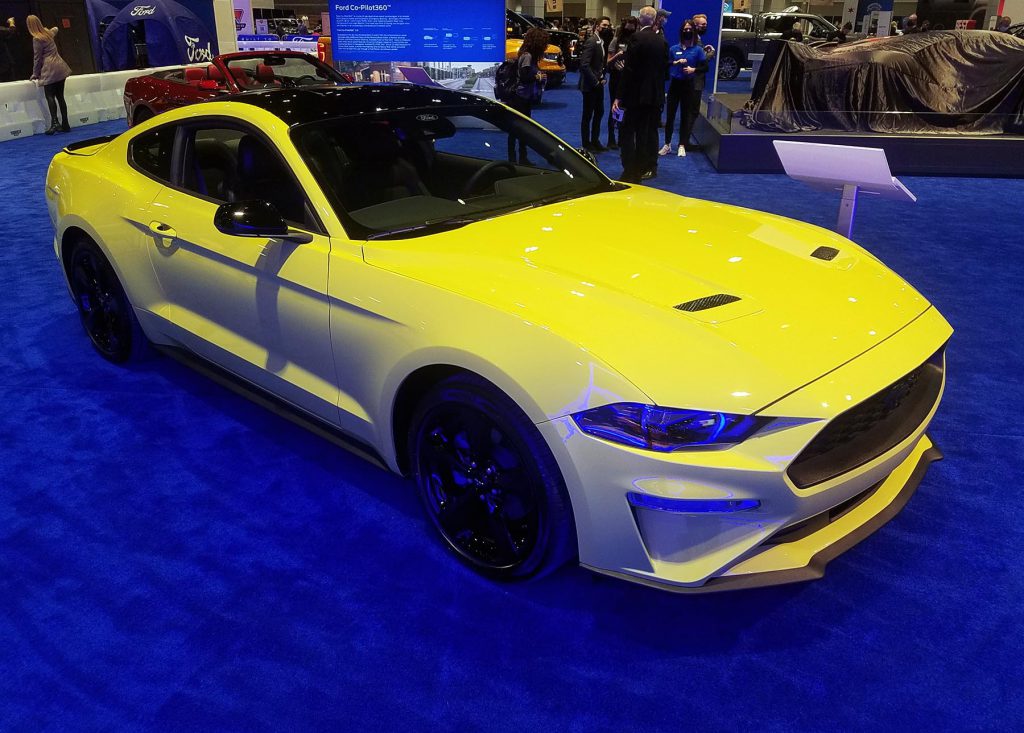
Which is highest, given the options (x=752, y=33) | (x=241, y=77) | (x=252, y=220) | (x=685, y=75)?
(x=752, y=33)

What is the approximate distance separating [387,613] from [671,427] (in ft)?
3.48

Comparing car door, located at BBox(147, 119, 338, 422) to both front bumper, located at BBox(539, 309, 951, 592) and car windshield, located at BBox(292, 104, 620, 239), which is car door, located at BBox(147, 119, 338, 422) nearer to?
car windshield, located at BBox(292, 104, 620, 239)

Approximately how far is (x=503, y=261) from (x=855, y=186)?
2.08 metres

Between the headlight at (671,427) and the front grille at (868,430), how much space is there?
169 millimetres

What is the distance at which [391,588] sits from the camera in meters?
2.48

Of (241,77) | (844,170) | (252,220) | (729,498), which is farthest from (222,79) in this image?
(729,498)

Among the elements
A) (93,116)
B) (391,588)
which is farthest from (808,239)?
(93,116)

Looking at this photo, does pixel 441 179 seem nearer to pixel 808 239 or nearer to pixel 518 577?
pixel 808 239

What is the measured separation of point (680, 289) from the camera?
2.31 metres

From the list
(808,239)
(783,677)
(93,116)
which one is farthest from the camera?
(93,116)

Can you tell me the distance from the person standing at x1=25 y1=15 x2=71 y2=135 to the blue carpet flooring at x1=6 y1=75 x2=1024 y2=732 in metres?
10.3

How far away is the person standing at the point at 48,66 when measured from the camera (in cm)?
1141

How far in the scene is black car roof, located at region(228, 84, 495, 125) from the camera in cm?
303

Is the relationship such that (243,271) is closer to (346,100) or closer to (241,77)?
(346,100)
